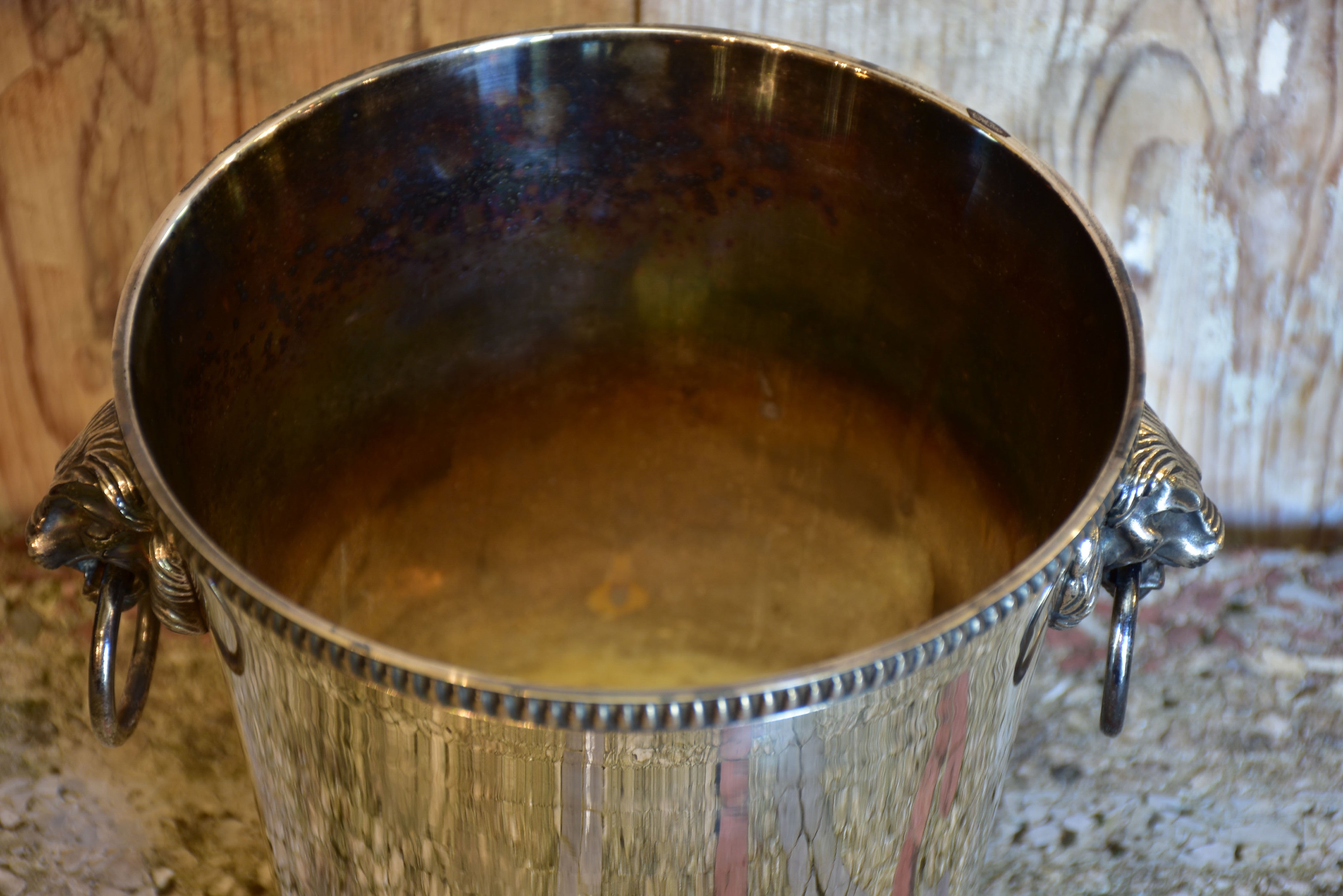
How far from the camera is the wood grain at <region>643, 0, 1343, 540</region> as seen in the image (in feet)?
2.61

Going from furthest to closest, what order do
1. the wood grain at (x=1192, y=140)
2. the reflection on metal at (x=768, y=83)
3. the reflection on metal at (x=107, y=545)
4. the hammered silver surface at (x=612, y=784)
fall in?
1. the wood grain at (x=1192, y=140)
2. the reflection on metal at (x=768, y=83)
3. the reflection on metal at (x=107, y=545)
4. the hammered silver surface at (x=612, y=784)

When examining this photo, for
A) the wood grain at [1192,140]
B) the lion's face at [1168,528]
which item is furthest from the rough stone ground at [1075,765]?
the lion's face at [1168,528]

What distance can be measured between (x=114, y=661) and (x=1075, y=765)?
1.73 feet

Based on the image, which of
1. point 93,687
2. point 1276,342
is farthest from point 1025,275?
point 93,687

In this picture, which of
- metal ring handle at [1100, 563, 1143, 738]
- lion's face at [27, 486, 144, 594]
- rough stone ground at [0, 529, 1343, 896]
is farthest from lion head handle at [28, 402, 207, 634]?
metal ring handle at [1100, 563, 1143, 738]

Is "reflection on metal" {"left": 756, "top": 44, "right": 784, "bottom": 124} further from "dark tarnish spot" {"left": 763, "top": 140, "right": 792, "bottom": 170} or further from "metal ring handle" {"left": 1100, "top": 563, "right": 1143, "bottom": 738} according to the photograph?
"metal ring handle" {"left": 1100, "top": 563, "right": 1143, "bottom": 738}

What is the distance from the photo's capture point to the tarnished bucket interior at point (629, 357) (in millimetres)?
652

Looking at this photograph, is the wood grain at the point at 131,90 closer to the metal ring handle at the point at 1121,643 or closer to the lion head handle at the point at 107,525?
the lion head handle at the point at 107,525

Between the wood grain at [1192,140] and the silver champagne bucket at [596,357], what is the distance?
0.12m

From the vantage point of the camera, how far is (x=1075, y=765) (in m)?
0.85

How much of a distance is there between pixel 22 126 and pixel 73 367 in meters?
0.16

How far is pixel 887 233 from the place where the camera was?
2.38 ft

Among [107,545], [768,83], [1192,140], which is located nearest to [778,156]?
[768,83]

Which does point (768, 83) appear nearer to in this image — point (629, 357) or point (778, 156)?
point (778, 156)
